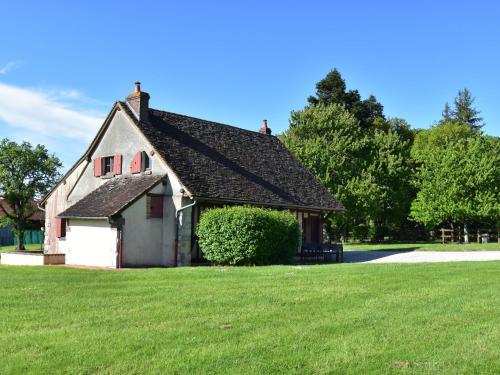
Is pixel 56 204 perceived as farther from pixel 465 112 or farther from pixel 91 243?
pixel 465 112

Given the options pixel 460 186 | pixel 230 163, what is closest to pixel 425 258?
pixel 230 163

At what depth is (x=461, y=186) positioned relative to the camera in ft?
139

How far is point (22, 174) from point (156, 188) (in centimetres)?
2846

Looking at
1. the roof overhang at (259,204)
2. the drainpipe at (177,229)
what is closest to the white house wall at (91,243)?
the drainpipe at (177,229)

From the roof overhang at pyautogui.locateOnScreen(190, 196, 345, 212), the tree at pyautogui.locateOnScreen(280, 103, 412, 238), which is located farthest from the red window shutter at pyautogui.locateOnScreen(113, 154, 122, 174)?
the tree at pyautogui.locateOnScreen(280, 103, 412, 238)

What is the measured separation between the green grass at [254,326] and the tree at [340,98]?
44.1 meters

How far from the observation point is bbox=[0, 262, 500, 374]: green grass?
629cm

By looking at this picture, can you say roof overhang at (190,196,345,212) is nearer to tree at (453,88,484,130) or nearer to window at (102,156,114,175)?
window at (102,156,114,175)

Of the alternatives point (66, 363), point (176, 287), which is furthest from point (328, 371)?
point (176, 287)

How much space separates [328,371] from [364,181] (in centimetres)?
3810

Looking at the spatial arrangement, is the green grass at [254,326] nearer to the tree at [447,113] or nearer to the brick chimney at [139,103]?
the brick chimney at [139,103]

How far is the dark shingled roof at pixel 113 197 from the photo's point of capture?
21.9 m

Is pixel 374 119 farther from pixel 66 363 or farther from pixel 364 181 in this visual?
pixel 66 363

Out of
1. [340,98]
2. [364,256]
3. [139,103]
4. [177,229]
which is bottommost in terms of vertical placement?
[364,256]
